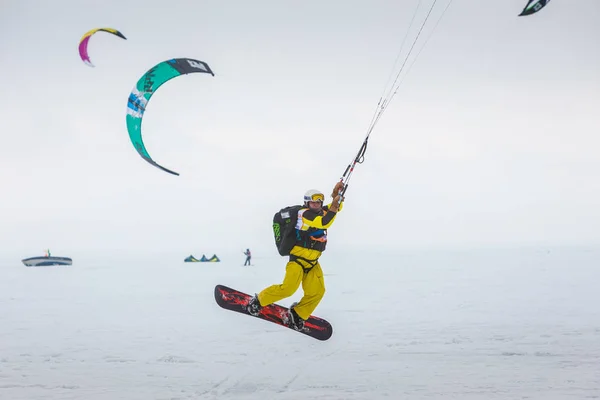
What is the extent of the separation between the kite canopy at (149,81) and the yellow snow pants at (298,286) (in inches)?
113

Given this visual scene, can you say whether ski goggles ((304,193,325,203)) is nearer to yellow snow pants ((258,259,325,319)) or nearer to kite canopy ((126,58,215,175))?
yellow snow pants ((258,259,325,319))

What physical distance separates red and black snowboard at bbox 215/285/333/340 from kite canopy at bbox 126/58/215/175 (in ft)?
7.98

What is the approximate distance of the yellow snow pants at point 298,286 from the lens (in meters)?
6.41

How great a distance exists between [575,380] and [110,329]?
9.60 metres

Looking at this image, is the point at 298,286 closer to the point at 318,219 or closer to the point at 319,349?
the point at 318,219

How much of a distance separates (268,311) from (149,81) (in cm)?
360

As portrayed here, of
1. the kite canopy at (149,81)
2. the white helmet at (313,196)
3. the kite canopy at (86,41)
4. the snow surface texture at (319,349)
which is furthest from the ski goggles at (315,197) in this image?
the kite canopy at (86,41)

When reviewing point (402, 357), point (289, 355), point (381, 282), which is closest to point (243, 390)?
point (289, 355)

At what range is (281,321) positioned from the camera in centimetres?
724

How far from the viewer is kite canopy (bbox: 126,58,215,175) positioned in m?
7.80

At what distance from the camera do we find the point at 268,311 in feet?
23.8

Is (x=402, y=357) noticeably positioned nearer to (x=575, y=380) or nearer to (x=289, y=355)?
(x=289, y=355)

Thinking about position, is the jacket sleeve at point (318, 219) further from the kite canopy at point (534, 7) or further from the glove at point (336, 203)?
the kite canopy at point (534, 7)

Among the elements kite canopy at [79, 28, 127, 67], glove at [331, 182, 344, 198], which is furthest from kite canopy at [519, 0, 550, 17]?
kite canopy at [79, 28, 127, 67]
